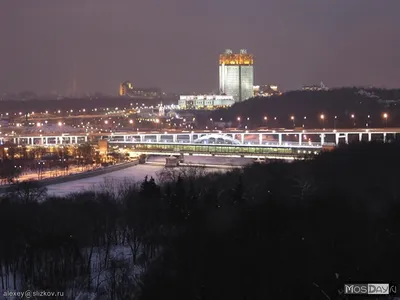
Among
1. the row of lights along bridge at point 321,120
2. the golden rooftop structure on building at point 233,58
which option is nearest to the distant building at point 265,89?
the golden rooftop structure on building at point 233,58

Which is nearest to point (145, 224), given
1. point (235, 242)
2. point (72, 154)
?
point (235, 242)

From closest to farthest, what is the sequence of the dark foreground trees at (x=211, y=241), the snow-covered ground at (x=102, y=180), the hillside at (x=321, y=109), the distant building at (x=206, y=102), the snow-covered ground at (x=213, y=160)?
the dark foreground trees at (x=211, y=241)
the snow-covered ground at (x=102, y=180)
the snow-covered ground at (x=213, y=160)
the hillside at (x=321, y=109)
the distant building at (x=206, y=102)

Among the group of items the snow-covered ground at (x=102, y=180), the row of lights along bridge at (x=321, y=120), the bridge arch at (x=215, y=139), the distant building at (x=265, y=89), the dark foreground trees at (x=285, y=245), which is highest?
the distant building at (x=265, y=89)

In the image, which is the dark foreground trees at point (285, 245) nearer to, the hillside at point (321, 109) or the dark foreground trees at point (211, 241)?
the dark foreground trees at point (211, 241)

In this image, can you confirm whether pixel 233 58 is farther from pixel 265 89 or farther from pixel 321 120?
pixel 321 120

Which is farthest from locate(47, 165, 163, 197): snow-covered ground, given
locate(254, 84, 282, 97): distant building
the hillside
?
locate(254, 84, 282, 97): distant building

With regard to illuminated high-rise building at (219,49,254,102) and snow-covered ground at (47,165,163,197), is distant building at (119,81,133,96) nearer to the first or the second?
illuminated high-rise building at (219,49,254,102)
